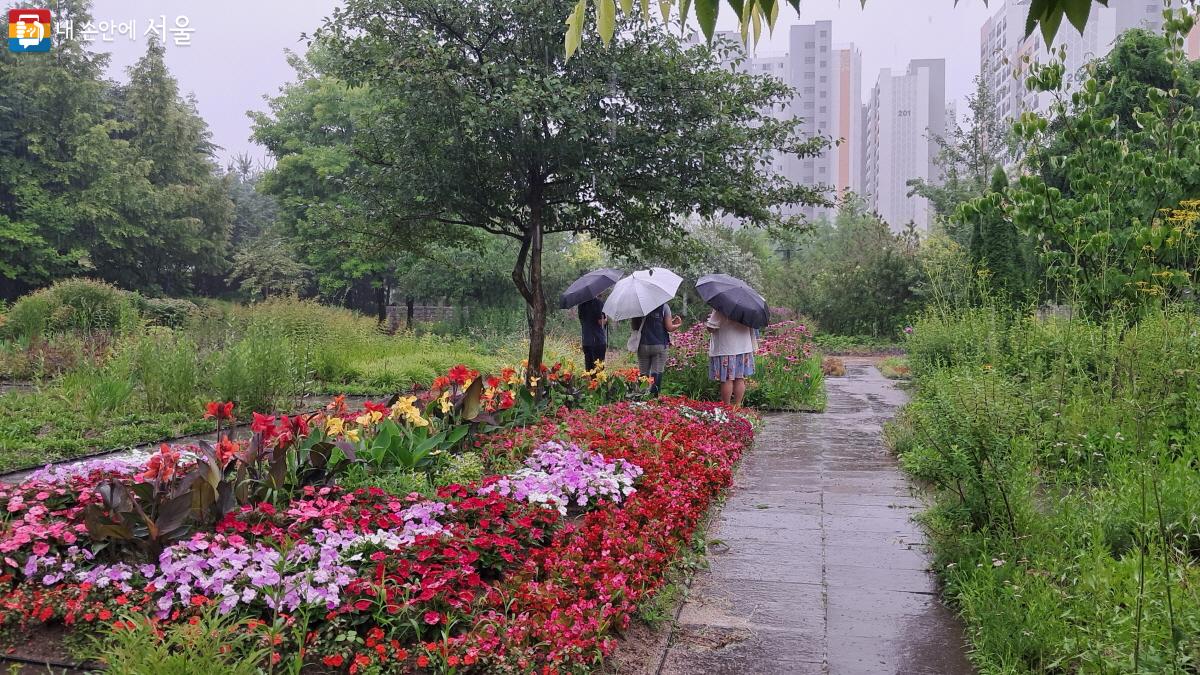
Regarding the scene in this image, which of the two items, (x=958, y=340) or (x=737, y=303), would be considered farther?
(x=958, y=340)

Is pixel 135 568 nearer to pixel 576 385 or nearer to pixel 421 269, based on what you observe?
pixel 576 385

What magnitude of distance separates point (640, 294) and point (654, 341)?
56cm

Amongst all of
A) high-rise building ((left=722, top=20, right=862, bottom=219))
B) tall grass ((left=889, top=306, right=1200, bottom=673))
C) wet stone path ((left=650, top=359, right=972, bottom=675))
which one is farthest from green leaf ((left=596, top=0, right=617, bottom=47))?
high-rise building ((left=722, top=20, right=862, bottom=219))

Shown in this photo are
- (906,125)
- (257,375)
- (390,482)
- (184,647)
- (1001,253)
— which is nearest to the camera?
(184,647)

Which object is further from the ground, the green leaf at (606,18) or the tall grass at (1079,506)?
the green leaf at (606,18)

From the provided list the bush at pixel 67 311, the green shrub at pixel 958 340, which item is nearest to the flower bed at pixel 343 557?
the green shrub at pixel 958 340

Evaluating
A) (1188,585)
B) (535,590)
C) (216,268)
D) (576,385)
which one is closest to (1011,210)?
(576,385)

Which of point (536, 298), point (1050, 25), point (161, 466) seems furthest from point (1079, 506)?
point (536, 298)

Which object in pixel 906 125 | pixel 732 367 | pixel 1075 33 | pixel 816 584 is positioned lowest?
pixel 816 584

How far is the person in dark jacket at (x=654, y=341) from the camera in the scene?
9016mm

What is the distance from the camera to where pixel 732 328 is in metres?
8.70

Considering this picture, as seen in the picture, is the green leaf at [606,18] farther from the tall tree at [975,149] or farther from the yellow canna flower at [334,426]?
the tall tree at [975,149]

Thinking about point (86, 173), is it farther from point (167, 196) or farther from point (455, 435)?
point (455, 435)

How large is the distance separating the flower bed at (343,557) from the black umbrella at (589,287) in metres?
4.42
